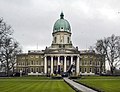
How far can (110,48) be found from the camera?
386ft

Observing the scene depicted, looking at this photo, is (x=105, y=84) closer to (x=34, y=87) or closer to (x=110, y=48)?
(x=34, y=87)

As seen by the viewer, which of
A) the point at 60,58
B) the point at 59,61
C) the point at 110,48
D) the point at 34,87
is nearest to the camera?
the point at 34,87

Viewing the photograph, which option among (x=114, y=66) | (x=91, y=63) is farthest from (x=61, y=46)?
(x=114, y=66)

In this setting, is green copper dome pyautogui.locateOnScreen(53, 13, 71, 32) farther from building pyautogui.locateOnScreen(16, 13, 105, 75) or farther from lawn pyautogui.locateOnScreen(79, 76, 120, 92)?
lawn pyautogui.locateOnScreen(79, 76, 120, 92)

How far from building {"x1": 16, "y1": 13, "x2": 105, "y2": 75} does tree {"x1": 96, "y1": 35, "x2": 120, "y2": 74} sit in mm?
54630

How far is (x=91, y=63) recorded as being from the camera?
582 ft

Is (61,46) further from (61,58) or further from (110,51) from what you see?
(110,51)

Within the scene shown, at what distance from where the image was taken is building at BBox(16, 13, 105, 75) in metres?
173

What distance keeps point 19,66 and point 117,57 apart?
80.6 m

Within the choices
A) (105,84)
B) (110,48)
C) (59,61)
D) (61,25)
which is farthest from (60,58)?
(105,84)

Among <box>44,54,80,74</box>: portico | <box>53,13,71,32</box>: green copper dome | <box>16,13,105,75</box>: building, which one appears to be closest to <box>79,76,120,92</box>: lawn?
<box>44,54,80,74</box>: portico

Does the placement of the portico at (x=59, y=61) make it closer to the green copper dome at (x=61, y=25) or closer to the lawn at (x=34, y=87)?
the green copper dome at (x=61, y=25)

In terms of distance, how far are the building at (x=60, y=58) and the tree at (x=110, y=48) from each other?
2151 inches

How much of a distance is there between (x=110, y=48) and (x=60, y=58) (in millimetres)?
59483
